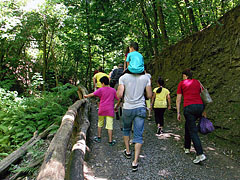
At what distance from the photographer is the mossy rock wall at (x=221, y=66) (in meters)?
5.32

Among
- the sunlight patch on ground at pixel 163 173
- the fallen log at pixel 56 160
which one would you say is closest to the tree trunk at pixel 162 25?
the sunlight patch on ground at pixel 163 173

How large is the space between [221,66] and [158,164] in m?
4.18

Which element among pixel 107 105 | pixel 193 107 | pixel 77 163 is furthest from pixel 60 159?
pixel 193 107

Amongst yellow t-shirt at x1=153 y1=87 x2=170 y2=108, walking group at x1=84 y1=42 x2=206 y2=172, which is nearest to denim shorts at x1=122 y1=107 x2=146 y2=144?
walking group at x1=84 y1=42 x2=206 y2=172

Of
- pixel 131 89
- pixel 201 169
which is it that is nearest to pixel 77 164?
pixel 131 89

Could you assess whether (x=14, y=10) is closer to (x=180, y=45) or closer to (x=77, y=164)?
(x=180, y=45)

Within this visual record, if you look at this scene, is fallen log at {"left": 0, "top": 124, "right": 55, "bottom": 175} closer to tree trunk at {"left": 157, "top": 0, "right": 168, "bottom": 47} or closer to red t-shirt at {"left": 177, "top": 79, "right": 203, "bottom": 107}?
red t-shirt at {"left": 177, "top": 79, "right": 203, "bottom": 107}

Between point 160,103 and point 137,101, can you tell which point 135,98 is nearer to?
point 137,101

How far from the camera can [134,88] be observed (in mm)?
3846

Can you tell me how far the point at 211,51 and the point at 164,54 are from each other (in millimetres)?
4108

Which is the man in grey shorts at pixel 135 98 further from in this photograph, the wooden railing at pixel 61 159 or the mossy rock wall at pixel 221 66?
the mossy rock wall at pixel 221 66

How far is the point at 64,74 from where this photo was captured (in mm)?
21234

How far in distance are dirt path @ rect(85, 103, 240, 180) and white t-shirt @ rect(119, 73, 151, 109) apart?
138 centimetres

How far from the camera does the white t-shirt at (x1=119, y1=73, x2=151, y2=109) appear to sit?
3848 millimetres
